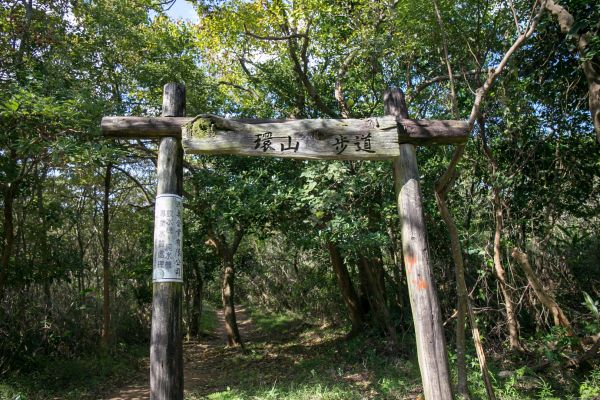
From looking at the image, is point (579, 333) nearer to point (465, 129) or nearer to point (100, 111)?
point (465, 129)

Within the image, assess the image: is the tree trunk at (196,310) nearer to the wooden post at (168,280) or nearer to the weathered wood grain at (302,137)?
the wooden post at (168,280)

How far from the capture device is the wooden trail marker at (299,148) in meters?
3.67

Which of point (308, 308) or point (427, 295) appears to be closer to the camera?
point (427, 295)

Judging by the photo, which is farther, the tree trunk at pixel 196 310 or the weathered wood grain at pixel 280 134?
the tree trunk at pixel 196 310

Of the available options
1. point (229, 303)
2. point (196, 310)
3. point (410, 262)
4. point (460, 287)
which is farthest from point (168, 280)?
point (196, 310)

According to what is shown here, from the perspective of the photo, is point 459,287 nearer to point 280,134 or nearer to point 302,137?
point 302,137

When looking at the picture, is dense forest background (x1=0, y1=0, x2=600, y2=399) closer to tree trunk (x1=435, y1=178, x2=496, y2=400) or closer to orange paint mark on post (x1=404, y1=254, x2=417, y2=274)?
tree trunk (x1=435, y1=178, x2=496, y2=400)

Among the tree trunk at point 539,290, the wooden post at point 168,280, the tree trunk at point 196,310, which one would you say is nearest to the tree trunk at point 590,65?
the tree trunk at point 539,290

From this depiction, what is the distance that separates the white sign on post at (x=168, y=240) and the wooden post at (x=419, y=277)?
1.97m

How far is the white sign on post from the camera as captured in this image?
146 inches

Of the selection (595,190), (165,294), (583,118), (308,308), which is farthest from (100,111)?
(308,308)

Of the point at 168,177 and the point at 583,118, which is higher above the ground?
the point at 583,118

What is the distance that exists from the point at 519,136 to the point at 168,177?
6111 millimetres

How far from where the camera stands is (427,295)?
3693 mm
